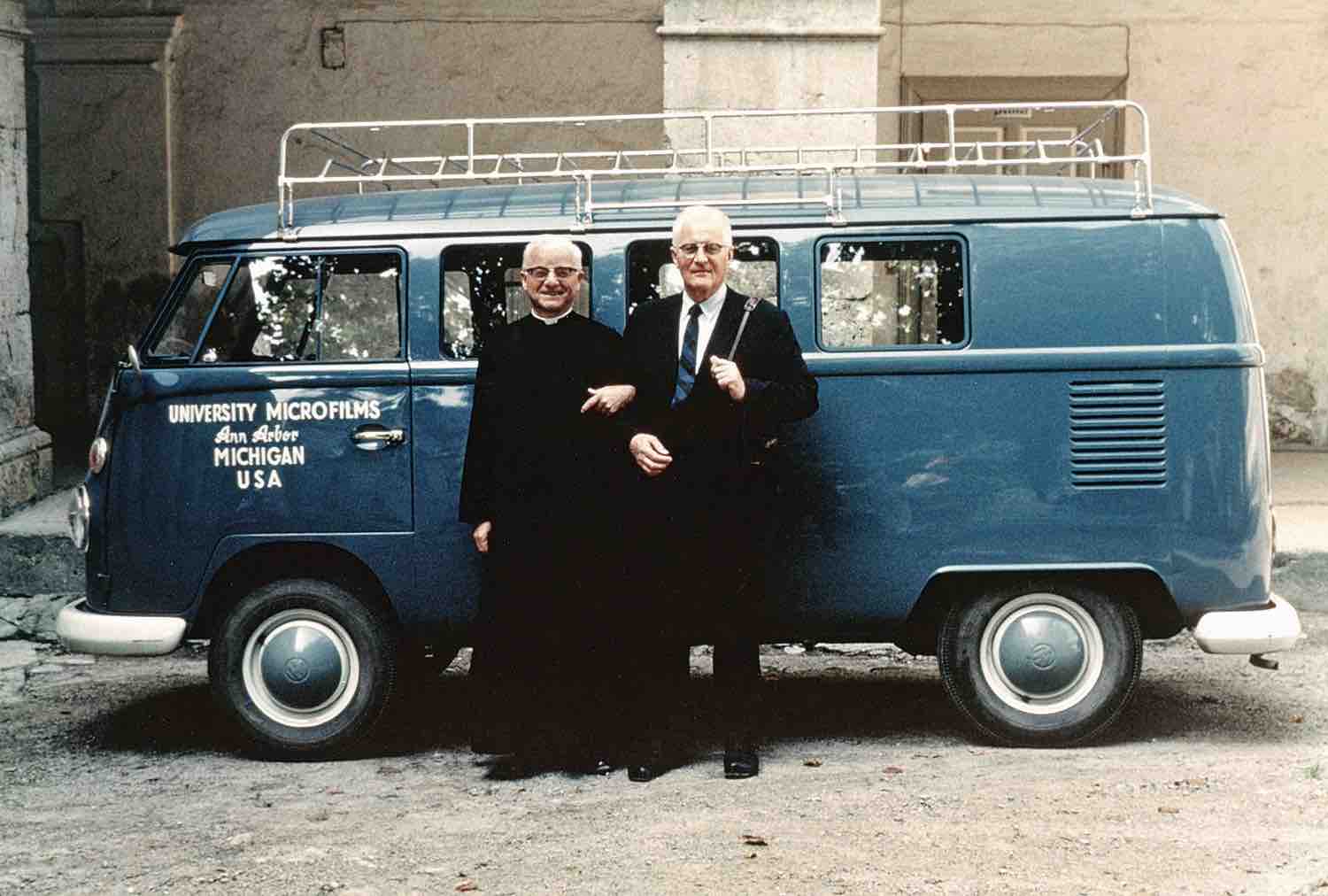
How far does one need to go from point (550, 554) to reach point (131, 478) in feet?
5.10

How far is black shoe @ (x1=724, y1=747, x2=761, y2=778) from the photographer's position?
590 cm

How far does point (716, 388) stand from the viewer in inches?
227

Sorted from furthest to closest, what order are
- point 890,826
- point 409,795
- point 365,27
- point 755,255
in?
point 365,27 → point 755,255 → point 409,795 → point 890,826

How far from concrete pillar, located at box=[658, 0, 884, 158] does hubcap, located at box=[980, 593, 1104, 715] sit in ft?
13.0

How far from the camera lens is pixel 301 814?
219 inches

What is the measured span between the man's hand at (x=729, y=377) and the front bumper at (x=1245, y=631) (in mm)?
1849

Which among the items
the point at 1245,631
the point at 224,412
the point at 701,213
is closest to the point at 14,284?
the point at 224,412

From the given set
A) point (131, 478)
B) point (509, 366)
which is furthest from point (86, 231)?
point (509, 366)

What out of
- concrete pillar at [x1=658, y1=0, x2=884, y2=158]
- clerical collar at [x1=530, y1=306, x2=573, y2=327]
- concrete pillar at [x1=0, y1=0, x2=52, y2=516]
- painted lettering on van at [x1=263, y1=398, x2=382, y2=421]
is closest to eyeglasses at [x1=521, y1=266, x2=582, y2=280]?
clerical collar at [x1=530, y1=306, x2=573, y2=327]

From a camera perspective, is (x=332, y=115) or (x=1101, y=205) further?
(x=332, y=115)

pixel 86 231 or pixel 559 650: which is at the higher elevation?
pixel 86 231

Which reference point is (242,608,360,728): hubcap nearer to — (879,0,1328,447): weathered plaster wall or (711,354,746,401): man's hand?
(711,354,746,401): man's hand

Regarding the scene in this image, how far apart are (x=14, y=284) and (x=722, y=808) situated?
6160 mm

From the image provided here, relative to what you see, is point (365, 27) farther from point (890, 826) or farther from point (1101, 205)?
point (890, 826)
